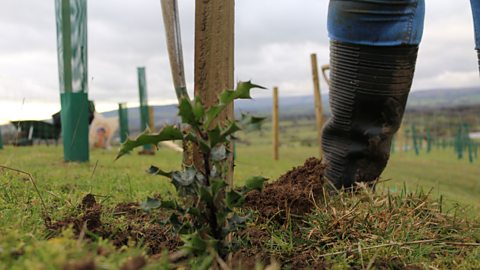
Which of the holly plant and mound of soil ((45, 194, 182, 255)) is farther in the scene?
mound of soil ((45, 194, 182, 255))

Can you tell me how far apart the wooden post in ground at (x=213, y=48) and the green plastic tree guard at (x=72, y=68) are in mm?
3641

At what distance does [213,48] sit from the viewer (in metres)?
1.49

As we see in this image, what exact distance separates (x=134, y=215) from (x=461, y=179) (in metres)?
7.61

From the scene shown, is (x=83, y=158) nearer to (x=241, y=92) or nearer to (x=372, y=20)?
(x=372, y=20)

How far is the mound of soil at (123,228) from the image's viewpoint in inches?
55.9

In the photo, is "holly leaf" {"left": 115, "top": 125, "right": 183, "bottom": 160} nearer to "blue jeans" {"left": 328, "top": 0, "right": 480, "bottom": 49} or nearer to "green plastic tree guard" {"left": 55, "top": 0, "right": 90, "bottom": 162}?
"blue jeans" {"left": 328, "top": 0, "right": 480, "bottom": 49}

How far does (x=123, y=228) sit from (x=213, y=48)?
2.00ft

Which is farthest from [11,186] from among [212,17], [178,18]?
[212,17]

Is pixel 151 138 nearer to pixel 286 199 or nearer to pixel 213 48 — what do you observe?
pixel 213 48

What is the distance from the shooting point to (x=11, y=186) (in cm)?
204

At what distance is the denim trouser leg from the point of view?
2170 mm

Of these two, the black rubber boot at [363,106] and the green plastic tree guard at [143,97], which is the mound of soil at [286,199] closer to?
the black rubber boot at [363,106]

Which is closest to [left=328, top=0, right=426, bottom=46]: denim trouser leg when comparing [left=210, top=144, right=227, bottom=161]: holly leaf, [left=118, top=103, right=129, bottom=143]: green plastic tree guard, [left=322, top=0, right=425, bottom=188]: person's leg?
[left=322, top=0, right=425, bottom=188]: person's leg

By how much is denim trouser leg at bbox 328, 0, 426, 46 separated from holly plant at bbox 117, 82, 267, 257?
107 cm
